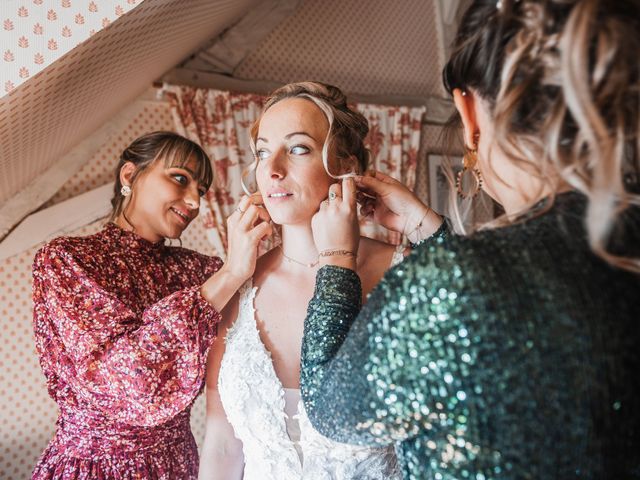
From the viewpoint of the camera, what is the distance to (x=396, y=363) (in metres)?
0.75

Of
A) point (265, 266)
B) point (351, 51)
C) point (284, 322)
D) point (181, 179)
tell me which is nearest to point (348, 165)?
point (265, 266)

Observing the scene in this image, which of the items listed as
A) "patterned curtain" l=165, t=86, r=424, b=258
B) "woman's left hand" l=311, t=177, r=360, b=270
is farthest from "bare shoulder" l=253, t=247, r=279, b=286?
"patterned curtain" l=165, t=86, r=424, b=258

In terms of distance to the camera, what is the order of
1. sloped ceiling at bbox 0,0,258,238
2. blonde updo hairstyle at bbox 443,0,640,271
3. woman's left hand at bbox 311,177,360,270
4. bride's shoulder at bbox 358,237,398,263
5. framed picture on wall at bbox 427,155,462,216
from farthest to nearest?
framed picture on wall at bbox 427,155,462,216 → sloped ceiling at bbox 0,0,258,238 → bride's shoulder at bbox 358,237,398,263 → woman's left hand at bbox 311,177,360,270 → blonde updo hairstyle at bbox 443,0,640,271

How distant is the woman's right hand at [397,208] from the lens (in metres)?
1.45

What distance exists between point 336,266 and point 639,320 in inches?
20.0

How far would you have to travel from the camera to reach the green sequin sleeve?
725mm

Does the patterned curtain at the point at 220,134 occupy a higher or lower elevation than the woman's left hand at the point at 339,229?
lower

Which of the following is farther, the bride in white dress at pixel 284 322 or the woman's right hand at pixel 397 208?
the woman's right hand at pixel 397 208

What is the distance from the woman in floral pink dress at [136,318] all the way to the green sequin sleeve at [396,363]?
2.29 feet

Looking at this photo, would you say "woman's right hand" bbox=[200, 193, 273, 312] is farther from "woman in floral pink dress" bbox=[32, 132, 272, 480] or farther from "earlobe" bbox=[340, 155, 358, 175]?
"earlobe" bbox=[340, 155, 358, 175]

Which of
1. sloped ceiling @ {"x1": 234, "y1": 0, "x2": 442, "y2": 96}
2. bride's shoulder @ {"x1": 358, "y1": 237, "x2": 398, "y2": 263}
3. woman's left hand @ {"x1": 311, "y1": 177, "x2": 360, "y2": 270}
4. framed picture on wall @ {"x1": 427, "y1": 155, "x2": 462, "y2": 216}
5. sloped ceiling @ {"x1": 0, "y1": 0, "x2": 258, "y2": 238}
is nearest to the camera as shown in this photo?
woman's left hand @ {"x1": 311, "y1": 177, "x2": 360, "y2": 270}

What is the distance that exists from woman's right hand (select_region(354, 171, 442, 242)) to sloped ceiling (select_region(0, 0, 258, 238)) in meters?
0.83

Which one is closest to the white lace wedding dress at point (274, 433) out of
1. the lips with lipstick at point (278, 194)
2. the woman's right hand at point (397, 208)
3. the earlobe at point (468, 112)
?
the lips with lipstick at point (278, 194)

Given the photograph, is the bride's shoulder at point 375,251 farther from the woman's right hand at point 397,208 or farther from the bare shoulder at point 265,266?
the bare shoulder at point 265,266
